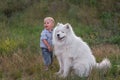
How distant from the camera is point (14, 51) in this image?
1183 cm

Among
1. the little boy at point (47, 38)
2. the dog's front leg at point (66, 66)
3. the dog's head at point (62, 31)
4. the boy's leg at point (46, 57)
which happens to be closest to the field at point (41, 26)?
the boy's leg at point (46, 57)

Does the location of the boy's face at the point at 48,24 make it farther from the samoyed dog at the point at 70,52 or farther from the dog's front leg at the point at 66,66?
the dog's front leg at the point at 66,66

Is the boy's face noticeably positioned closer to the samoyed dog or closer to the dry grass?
the samoyed dog

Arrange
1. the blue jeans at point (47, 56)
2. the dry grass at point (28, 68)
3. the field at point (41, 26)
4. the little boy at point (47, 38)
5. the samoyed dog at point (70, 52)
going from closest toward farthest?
the dry grass at point (28, 68) → the samoyed dog at point (70, 52) → the little boy at point (47, 38) → the blue jeans at point (47, 56) → the field at point (41, 26)

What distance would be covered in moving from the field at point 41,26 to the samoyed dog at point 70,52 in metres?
1.23

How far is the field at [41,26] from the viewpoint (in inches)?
432

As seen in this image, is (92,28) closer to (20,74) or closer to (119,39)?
(119,39)

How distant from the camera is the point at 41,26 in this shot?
55.8 feet

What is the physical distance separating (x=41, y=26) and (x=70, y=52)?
28.1 feet

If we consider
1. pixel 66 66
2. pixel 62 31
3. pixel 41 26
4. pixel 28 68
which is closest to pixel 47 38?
pixel 62 31

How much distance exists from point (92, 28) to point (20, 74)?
874 cm

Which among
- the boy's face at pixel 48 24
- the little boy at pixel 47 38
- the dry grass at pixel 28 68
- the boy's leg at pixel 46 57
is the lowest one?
the dry grass at pixel 28 68

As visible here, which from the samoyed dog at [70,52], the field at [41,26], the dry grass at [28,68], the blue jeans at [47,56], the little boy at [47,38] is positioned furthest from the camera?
the field at [41,26]

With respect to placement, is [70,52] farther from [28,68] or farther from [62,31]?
[28,68]
